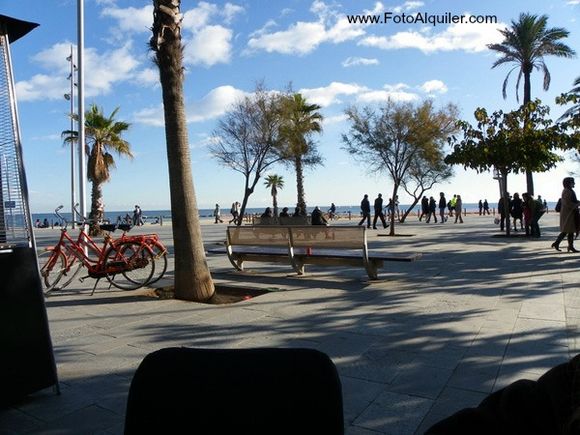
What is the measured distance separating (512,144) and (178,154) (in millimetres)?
12745

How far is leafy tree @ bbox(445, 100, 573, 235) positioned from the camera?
15.4 meters

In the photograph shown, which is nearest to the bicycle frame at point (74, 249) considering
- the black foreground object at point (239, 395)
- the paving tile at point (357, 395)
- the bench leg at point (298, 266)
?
the bench leg at point (298, 266)

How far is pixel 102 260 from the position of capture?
7.44m

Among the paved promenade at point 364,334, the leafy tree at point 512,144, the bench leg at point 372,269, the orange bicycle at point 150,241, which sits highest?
the leafy tree at point 512,144

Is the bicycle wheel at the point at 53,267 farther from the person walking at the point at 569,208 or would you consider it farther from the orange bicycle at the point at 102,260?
the person walking at the point at 569,208

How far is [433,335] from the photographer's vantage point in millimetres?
4723

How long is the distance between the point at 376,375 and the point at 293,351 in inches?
99.1

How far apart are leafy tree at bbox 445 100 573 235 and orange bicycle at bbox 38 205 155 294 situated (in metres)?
12.2

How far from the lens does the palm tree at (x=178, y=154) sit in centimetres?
646

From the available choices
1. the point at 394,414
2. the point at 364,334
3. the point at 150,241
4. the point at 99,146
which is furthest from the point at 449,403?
the point at 99,146

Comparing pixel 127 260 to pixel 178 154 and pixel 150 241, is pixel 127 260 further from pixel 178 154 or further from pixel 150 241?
pixel 178 154

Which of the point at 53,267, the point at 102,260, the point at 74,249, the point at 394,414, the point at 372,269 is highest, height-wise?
the point at 74,249

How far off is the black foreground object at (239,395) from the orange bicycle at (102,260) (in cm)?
634

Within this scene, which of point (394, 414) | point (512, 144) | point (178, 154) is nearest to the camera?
point (394, 414)
